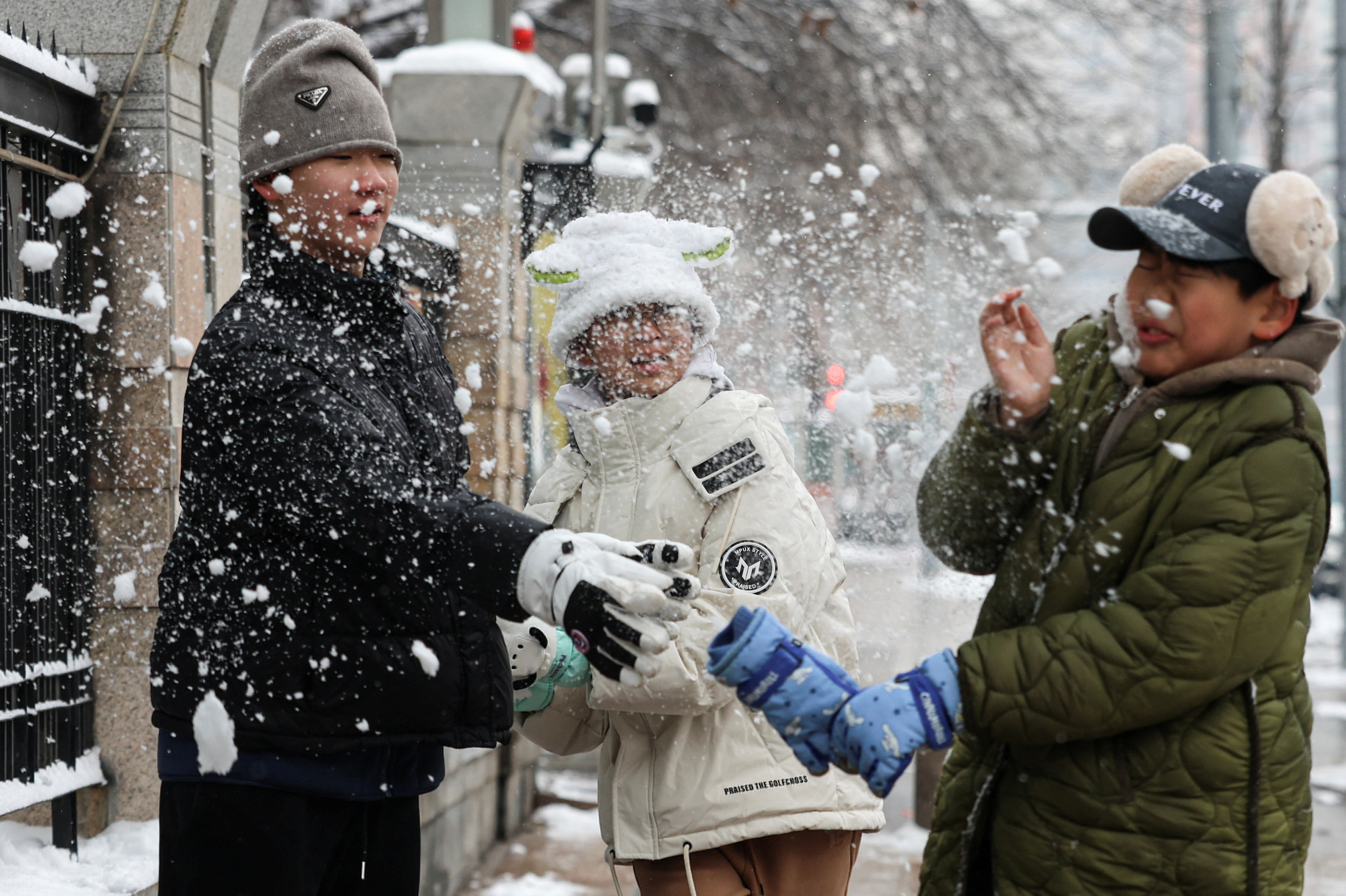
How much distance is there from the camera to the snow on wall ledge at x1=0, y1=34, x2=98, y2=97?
11.5ft

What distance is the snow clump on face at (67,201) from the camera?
12.3 feet

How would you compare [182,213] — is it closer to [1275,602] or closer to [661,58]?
[1275,602]

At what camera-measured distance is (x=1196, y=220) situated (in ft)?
6.87

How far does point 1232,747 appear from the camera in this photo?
2059 millimetres

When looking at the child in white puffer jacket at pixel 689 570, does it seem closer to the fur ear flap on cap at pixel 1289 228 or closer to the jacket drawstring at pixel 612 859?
the jacket drawstring at pixel 612 859

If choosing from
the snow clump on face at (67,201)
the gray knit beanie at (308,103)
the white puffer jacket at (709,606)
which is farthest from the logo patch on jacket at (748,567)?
the snow clump on face at (67,201)

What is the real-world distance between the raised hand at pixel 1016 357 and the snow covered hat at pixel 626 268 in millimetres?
853

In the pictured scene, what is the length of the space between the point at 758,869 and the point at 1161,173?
1.58 metres

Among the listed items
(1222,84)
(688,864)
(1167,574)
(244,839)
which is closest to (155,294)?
(244,839)

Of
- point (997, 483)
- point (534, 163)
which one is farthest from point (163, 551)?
point (534, 163)

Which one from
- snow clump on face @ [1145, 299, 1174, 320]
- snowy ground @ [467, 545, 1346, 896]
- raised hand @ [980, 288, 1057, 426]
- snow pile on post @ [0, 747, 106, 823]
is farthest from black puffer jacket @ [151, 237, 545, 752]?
snowy ground @ [467, 545, 1346, 896]

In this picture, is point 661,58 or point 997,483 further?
point 661,58

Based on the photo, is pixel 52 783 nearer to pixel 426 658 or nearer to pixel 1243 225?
pixel 426 658

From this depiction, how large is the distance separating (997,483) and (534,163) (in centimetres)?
603
